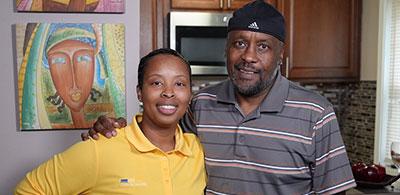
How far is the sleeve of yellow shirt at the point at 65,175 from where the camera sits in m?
1.19

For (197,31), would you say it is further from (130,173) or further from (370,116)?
(130,173)

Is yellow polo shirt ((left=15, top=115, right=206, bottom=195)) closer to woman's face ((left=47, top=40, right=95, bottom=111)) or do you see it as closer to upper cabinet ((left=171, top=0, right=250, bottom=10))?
woman's face ((left=47, top=40, right=95, bottom=111))

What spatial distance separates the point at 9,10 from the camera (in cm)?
173

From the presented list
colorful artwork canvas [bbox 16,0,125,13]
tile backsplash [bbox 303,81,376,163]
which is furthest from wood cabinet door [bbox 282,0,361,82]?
colorful artwork canvas [bbox 16,0,125,13]

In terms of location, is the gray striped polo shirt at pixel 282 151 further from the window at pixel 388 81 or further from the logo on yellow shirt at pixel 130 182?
the window at pixel 388 81

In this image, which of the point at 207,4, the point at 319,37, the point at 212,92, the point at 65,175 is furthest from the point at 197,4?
the point at 65,175

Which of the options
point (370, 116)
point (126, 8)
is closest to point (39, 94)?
point (126, 8)

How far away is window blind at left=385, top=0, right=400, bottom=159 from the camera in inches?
103

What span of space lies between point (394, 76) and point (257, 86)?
1568mm

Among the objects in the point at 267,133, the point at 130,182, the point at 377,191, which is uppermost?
the point at 267,133

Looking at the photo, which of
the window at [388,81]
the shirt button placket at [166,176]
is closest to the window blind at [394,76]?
the window at [388,81]

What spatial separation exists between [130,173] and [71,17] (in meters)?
0.79

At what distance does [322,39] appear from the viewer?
2.95m

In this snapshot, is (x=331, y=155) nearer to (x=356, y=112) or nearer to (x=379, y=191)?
(x=379, y=191)
